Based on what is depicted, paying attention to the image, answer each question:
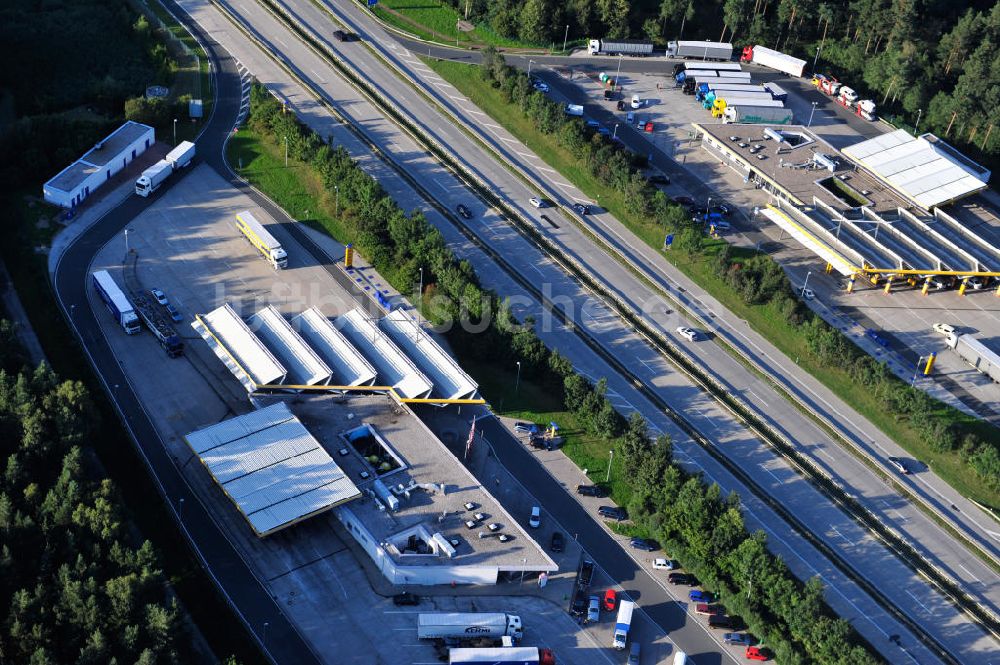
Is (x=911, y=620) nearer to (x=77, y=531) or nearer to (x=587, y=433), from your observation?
(x=587, y=433)

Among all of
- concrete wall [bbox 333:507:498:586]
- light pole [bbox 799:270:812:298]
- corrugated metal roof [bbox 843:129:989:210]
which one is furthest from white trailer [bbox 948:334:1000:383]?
concrete wall [bbox 333:507:498:586]

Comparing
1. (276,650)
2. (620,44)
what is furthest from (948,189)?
(276,650)

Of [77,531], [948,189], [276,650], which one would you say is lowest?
[276,650]

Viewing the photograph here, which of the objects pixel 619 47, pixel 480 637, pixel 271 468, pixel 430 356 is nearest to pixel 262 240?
pixel 430 356

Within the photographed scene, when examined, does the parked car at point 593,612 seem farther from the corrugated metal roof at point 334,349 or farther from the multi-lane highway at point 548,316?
the corrugated metal roof at point 334,349

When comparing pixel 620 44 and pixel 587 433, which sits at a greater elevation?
pixel 620 44

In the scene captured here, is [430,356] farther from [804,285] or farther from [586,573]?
[804,285]
